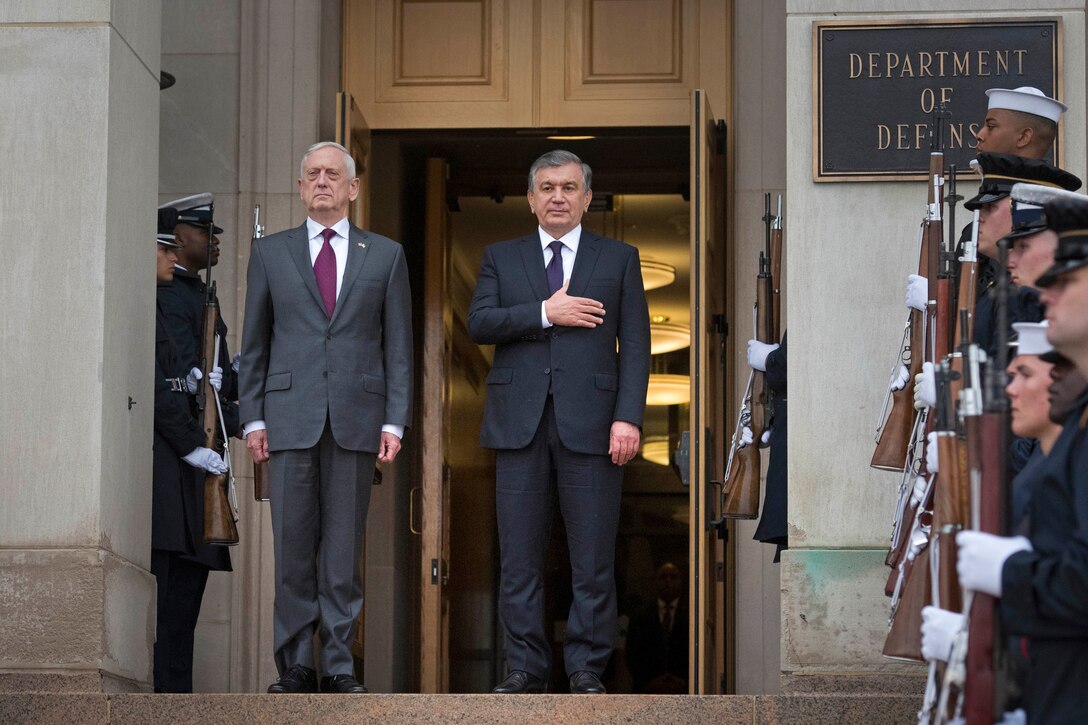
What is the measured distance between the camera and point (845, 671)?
7113 mm

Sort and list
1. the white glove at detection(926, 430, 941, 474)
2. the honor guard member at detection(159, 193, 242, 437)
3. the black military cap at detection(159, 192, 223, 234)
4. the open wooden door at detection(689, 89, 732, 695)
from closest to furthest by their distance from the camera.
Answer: the white glove at detection(926, 430, 941, 474), the honor guard member at detection(159, 193, 242, 437), the black military cap at detection(159, 192, 223, 234), the open wooden door at detection(689, 89, 732, 695)

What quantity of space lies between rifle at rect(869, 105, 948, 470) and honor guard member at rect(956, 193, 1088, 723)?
2.18m

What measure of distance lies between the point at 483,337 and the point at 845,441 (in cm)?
149

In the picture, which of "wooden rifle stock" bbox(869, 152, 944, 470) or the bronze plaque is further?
the bronze plaque

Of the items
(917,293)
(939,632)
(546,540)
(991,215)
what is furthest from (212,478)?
(939,632)

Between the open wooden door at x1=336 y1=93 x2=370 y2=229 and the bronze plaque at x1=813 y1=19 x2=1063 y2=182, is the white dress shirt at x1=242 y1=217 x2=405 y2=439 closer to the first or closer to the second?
the bronze plaque at x1=813 y1=19 x2=1063 y2=182

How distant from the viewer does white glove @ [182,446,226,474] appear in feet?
26.8

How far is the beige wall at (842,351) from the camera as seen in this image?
23.6ft

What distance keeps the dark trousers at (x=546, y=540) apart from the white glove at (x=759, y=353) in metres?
0.84

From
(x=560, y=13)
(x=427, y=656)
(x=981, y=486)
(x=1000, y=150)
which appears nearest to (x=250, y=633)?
(x=427, y=656)

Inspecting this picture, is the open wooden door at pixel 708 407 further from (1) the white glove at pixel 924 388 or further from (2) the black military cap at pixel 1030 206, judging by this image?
(2) the black military cap at pixel 1030 206

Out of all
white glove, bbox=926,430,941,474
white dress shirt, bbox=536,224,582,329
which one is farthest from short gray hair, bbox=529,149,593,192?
white glove, bbox=926,430,941,474

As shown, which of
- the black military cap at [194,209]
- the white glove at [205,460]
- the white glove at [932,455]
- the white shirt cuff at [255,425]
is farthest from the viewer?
the black military cap at [194,209]

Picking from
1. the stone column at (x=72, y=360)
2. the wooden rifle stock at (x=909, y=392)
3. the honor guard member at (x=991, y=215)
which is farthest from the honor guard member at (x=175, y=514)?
the honor guard member at (x=991, y=215)
